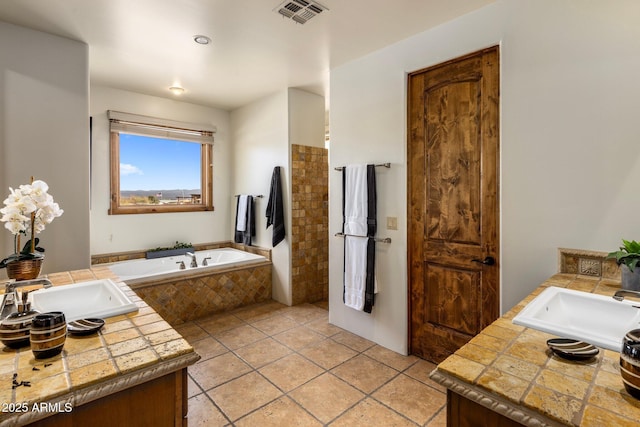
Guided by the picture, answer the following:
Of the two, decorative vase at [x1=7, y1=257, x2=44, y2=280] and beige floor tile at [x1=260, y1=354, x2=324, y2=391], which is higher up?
decorative vase at [x1=7, y1=257, x2=44, y2=280]

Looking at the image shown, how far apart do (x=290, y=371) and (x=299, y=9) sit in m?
2.58

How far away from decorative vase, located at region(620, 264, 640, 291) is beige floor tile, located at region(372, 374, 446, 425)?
1211 mm

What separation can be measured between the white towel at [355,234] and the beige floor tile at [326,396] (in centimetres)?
73

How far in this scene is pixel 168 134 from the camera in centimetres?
422

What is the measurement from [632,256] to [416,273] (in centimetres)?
134

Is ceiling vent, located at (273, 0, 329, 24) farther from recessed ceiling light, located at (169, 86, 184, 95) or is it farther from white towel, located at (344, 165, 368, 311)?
recessed ceiling light, located at (169, 86, 184, 95)

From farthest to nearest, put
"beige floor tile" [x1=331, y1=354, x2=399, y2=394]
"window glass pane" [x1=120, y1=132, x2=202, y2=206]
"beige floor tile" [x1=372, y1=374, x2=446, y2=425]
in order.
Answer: "window glass pane" [x1=120, y1=132, x2=202, y2=206]
"beige floor tile" [x1=331, y1=354, x2=399, y2=394]
"beige floor tile" [x1=372, y1=374, x2=446, y2=425]

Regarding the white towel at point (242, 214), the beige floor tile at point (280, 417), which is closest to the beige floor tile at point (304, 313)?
the white towel at point (242, 214)

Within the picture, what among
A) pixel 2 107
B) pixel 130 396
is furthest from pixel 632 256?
pixel 2 107

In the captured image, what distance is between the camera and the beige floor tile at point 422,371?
231cm

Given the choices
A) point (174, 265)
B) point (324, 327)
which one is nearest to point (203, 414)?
point (324, 327)

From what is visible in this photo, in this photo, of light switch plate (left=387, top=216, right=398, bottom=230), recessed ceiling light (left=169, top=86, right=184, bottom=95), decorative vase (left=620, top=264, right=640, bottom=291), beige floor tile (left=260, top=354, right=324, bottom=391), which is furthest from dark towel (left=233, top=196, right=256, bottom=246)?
decorative vase (left=620, top=264, right=640, bottom=291)

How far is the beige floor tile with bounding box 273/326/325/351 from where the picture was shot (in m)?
2.88

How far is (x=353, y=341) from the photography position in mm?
2928
